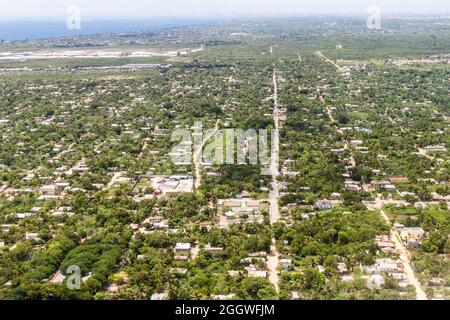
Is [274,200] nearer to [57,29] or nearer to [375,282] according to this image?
[375,282]

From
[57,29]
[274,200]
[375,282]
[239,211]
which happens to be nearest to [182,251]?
[239,211]

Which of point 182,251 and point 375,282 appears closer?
point 375,282

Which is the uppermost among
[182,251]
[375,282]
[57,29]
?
[57,29]

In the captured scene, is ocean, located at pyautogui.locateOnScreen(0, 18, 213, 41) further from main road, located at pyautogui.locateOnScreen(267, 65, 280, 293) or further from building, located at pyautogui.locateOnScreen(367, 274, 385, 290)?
building, located at pyautogui.locateOnScreen(367, 274, 385, 290)

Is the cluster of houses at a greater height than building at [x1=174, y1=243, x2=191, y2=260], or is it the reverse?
the cluster of houses

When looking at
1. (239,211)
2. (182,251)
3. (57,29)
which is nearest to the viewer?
(182,251)

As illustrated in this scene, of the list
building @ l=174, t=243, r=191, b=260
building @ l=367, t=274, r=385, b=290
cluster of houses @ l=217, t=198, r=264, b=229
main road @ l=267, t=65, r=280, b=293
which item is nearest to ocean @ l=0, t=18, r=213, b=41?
main road @ l=267, t=65, r=280, b=293

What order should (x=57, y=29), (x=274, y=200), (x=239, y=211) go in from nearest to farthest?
1. (x=239, y=211)
2. (x=274, y=200)
3. (x=57, y=29)

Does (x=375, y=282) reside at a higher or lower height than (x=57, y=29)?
lower

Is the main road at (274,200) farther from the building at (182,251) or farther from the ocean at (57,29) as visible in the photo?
the ocean at (57,29)

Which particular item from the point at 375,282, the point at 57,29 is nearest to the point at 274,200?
the point at 375,282

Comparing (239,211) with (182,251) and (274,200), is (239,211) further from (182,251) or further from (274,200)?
(182,251)
